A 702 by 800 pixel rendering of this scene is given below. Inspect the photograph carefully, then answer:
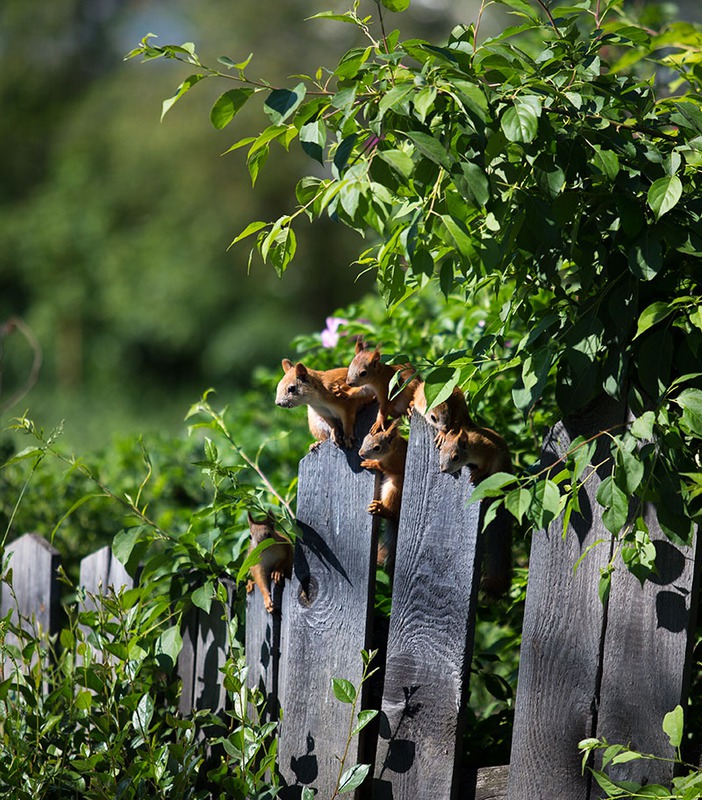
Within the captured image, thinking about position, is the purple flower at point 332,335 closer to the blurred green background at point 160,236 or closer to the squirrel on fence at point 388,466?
the squirrel on fence at point 388,466

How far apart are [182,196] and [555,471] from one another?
44.6 ft

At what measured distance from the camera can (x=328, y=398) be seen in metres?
1.88

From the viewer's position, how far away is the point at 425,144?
133 cm

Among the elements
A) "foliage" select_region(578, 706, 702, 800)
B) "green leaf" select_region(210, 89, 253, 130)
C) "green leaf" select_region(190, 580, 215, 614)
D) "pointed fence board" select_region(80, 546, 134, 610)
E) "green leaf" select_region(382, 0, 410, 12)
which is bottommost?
"foliage" select_region(578, 706, 702, 800)

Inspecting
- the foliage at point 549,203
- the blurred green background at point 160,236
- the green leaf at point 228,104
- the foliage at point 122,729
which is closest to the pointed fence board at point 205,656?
the foliage at point 122,729

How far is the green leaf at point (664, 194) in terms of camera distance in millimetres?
1401

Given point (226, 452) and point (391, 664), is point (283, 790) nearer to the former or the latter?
point (391, 664)

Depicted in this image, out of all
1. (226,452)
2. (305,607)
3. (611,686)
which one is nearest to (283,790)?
(305,607)

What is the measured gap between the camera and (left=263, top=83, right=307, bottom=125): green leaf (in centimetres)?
136

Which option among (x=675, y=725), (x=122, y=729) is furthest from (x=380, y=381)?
→ (x=122, y=729)

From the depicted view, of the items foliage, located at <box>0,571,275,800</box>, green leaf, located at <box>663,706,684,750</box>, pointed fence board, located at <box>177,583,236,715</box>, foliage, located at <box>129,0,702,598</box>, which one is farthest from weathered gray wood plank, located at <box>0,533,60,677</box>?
green leaf, located at <box>663,706,684,750</box>

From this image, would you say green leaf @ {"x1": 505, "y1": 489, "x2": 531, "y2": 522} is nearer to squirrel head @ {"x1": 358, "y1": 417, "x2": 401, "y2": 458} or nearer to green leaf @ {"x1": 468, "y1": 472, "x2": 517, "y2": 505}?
green leaf @ {"x1": 468, "y1": 472, "x2": 517, "y2": 505}

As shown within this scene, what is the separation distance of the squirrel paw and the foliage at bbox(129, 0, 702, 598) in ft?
0.97

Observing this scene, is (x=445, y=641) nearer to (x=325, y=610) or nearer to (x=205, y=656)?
(x=325, y=610)
